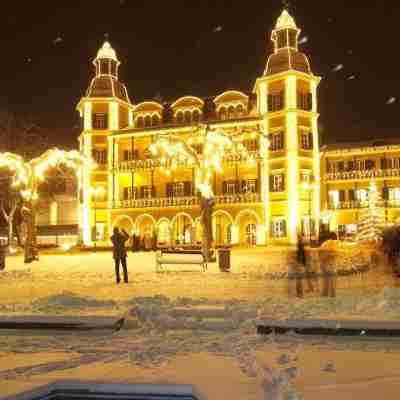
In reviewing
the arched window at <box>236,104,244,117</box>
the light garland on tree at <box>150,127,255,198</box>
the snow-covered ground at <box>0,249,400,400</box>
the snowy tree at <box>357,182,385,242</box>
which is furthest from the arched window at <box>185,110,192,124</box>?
the snow-covered ground at <box>0,249,400,400</box>

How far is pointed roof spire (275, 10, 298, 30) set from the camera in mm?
45844

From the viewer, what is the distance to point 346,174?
47.5 metres

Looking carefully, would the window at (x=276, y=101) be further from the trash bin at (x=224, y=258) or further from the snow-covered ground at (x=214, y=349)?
the snow-covered ground at (x=214, y=349)

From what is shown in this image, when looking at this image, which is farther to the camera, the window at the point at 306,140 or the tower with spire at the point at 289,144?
the window at the point at 306,140

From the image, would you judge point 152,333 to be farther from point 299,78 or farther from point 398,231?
point 299,78

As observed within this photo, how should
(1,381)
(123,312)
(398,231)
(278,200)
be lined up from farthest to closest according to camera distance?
(278,200), (398,231), (123,312), (1,381)

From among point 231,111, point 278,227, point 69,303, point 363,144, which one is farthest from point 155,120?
point 69,303

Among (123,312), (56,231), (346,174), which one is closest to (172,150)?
(123,312)

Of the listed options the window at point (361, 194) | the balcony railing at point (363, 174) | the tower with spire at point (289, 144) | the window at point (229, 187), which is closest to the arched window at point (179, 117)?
the window at point (229, 187)

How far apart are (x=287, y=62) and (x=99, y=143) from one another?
19041 mm

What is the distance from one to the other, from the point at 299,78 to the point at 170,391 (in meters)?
41.2

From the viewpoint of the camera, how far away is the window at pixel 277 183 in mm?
42594

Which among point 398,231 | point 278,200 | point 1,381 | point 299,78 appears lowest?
point 1,381

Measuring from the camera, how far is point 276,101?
144 ft
